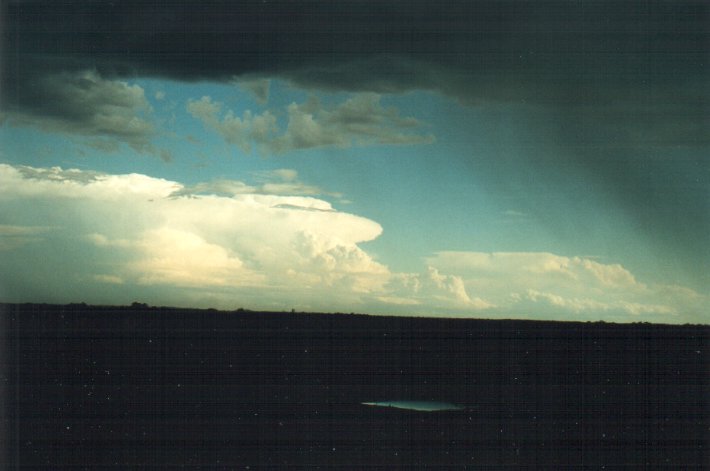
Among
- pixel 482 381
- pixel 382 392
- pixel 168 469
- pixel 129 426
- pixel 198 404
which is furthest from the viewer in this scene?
pixel 482 381

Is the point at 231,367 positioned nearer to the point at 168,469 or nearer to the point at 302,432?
the point at 302,432

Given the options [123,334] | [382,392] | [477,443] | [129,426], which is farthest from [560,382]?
[123,334]

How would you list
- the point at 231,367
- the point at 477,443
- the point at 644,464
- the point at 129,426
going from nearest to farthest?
the point at 644,464 → the point at 477,443 → the point at 129,426 → the point at 231,367

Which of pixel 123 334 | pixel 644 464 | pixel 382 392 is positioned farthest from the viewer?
pixel 123 334

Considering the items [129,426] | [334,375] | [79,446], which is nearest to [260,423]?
[129,426]

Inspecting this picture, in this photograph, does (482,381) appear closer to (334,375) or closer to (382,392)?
(334,375)

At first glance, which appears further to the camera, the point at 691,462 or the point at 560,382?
the point at 560,382

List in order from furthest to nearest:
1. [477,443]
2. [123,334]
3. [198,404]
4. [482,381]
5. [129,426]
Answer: [123,334] < [482,381] < [198,404] < [129,426] < [477,443]
